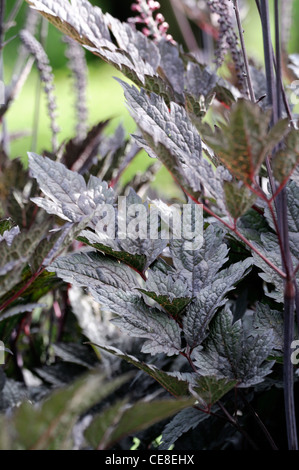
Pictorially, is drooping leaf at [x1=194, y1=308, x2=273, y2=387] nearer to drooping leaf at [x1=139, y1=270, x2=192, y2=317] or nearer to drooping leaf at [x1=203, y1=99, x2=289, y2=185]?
drooping leaf at [x1=139, y1=270, x2=192, y2=317]

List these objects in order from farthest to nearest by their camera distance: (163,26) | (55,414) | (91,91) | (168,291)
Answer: (91,91), (163,26), (168,291), (55,414)

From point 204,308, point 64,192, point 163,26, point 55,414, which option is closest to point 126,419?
point 55,414

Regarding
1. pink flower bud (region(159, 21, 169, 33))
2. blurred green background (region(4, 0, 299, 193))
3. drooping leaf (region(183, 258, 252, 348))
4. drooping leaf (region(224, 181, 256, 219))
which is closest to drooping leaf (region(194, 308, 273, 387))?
drooping leaf (region(183, 258, 252, 348))

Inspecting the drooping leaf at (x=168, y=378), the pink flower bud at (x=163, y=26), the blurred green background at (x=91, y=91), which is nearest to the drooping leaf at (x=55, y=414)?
the drooping leaf at (x=168, y=378)

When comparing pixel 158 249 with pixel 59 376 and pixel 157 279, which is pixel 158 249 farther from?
pixel 59 376

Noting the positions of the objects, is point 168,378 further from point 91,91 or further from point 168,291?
point 91,91

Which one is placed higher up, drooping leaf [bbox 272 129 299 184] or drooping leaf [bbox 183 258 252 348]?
drooping leaf [bbox 272 129 299 184]

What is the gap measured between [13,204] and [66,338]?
32 cm

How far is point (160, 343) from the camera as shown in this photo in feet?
1.62

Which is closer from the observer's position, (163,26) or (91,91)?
(163,26)

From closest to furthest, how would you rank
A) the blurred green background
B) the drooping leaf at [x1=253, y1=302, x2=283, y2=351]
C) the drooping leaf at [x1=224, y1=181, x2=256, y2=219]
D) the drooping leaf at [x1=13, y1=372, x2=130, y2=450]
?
the drooping leaf at [x1=13, y1=372, x2=130, y2=450] → the drooping leaf at [x1=224, y1=181, x2=256, y2=219] → the drooping leaf at [x1=253, y1=302, x2=283, y2=351] → the blurred green background

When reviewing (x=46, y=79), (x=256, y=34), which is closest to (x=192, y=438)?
(x=46, y=79)

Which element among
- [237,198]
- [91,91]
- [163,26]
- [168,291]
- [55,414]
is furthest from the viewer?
[91,91]

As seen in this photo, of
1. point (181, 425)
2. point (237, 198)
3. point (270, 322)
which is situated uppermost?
point (237, 198)
